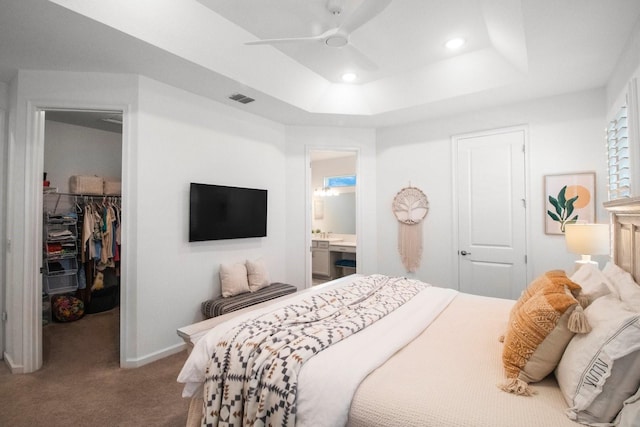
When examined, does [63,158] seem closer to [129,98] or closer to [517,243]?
[129,98]

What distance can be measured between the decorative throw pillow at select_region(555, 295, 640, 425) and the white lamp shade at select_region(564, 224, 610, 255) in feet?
5.53

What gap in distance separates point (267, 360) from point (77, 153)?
4.62 metres

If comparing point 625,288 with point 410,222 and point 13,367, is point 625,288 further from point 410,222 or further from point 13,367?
point 13,367

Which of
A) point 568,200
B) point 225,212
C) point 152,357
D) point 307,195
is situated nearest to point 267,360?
point 152,357

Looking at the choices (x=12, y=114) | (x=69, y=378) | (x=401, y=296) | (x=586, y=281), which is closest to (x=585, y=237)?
(x=586, y=281)

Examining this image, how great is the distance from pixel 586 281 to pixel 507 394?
42.1 inches

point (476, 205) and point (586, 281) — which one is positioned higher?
point (476, 205)

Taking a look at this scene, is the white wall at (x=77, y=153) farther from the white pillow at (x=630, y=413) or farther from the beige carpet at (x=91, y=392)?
the white pillow at (x=630, y=413)

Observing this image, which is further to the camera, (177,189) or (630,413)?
(177,189)

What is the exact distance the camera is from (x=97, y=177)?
14.1 ft

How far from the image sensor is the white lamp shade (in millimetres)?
2473

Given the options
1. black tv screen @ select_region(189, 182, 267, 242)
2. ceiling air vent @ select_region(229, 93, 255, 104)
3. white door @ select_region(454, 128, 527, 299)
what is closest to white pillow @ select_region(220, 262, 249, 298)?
black tv screen @ select_region(189, 182, 267, 242)

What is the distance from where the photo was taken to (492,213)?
366cm

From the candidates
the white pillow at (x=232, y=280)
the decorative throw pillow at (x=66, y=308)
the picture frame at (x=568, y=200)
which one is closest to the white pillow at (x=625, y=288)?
the picture frame at (x=568, y=200)
